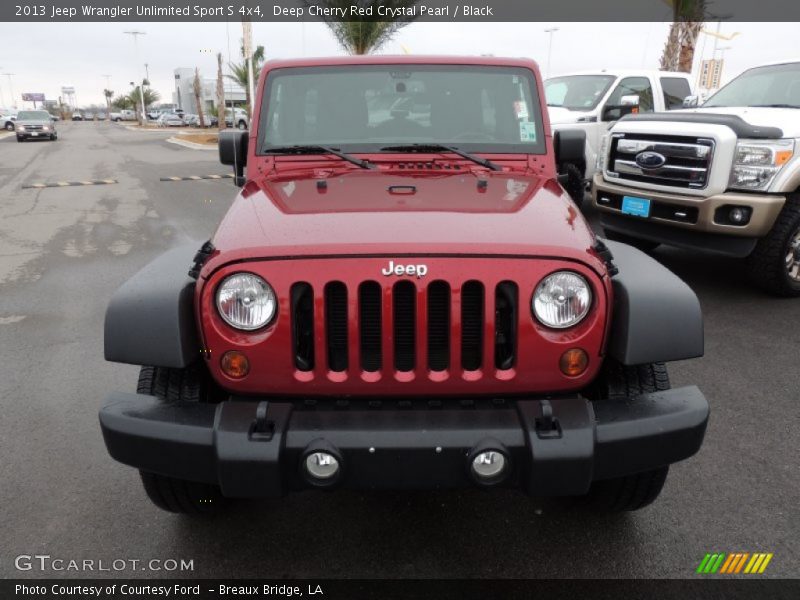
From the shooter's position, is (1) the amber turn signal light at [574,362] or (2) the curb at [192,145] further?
(2) the curb at [192,145]

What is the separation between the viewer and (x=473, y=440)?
195 cm

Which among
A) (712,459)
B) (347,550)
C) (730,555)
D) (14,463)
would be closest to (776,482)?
(712,459)

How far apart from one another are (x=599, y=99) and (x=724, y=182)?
4.80 meters

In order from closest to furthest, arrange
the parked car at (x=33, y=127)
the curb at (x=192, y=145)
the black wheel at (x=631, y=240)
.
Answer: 1. the black wheel at (x=631, y=240)
2. the curb at (x=192, y=145)
3. the parked car at (x=33, y=127)

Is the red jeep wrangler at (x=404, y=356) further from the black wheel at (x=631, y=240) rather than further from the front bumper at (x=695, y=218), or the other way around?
the black wheel at (x=631, y=240)

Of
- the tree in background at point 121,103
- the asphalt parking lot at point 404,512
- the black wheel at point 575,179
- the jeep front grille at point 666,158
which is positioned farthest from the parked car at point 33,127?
A: the tree in background at point 121,103

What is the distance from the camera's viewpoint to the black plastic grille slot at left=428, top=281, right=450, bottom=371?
2076 mm

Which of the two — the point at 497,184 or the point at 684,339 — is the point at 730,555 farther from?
the point at 497,184

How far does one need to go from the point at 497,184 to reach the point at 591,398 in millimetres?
1006

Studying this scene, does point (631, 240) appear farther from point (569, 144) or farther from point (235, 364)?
point (235, 364)

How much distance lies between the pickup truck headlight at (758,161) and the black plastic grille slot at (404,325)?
13.9 feet

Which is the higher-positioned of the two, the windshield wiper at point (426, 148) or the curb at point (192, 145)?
the windshield wiper at point (426, 148)

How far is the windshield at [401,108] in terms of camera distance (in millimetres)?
3273

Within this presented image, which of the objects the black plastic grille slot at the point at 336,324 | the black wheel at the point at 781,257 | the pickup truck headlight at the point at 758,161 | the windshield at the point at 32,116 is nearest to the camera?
the black plastic grille slot at the point at 336,324
